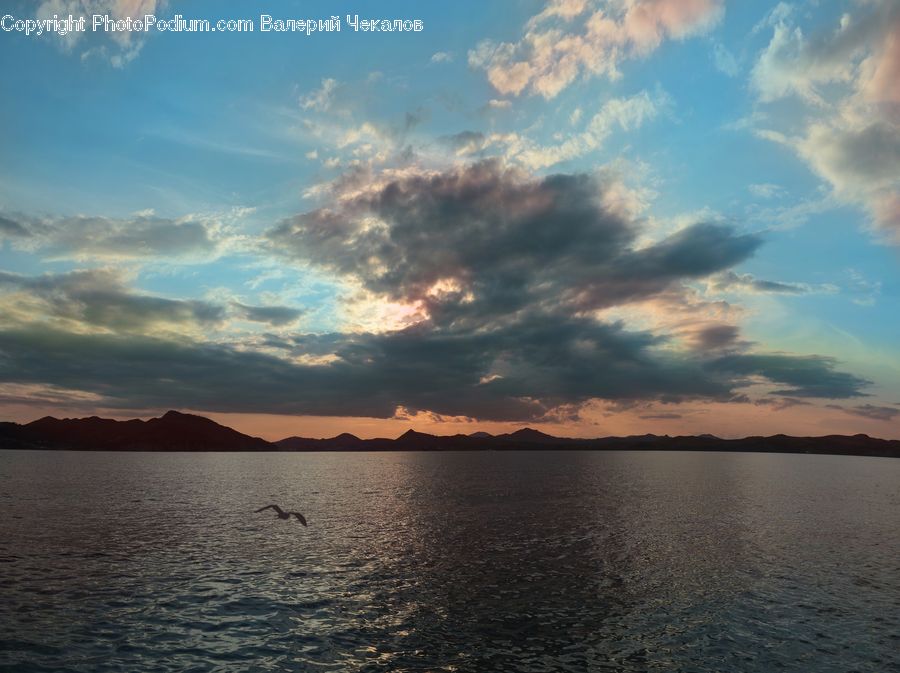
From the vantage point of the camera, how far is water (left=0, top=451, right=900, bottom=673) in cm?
3023

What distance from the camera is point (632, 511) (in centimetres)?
9406

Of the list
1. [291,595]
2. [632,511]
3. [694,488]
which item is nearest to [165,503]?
[291,595]

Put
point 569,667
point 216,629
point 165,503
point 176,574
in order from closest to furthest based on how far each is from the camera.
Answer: point 569,667 < point 216,629 < point 176,574 < point 165,503

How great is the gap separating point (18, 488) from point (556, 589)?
138542 mm

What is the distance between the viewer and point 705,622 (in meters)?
36.3

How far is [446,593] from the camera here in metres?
42.4

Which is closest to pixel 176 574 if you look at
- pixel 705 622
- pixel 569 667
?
pixel 569 667

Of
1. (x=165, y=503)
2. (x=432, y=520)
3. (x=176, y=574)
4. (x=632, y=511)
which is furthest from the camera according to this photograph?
(x=165, y=503)

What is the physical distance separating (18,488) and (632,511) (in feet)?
441

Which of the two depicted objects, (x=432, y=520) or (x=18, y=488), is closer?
(x=432, y=520)

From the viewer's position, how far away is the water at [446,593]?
99.2ft

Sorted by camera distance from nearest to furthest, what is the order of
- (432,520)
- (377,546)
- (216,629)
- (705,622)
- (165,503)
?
(216,629), (705,622), (377,546), (432,520), (165,503)

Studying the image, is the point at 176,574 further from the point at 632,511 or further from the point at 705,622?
the point at 632,511

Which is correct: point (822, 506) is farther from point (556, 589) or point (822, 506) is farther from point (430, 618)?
point (430, 618)
